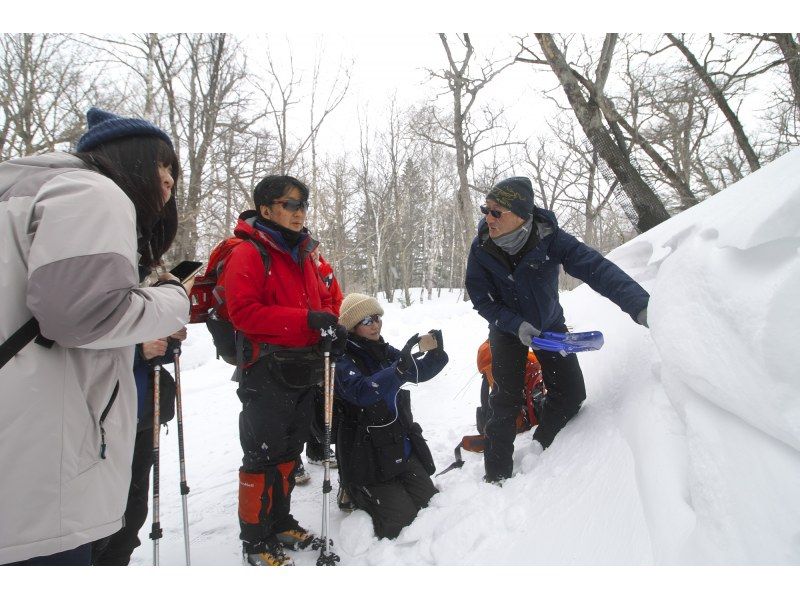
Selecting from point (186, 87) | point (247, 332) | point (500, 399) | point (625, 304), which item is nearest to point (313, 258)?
point (247, 332)

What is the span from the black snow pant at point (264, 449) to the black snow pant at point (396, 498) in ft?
1.83

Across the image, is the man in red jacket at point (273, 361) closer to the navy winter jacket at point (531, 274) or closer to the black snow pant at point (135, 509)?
the black snow pant at point (135, 509)

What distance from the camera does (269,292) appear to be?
2.44 m

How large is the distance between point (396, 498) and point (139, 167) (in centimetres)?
233

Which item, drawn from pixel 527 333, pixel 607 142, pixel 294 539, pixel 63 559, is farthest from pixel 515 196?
pixel 607 142

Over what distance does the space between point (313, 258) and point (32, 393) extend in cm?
187

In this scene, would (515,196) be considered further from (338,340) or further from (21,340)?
(21,340)

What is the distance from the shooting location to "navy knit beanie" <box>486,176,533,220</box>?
259 centimetres

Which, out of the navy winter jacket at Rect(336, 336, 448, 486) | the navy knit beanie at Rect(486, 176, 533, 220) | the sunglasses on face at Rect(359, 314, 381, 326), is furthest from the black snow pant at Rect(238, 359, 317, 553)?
the navy knit beanie at Rect(486, 176, 533, 220)

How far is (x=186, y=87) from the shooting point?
35.3 feet

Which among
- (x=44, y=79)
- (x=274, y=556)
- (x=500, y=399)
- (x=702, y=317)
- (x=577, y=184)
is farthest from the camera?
(x=577, y=184)

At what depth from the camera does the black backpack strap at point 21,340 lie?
1060 mm

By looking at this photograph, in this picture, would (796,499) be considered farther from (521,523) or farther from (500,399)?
(500,399)

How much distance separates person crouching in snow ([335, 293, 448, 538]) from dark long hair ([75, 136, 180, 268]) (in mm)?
1606
